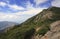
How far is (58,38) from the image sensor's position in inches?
3807

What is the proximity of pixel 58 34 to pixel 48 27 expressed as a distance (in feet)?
70.2

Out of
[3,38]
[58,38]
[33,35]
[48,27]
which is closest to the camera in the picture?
[58,38]

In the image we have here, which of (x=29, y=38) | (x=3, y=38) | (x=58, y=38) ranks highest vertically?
(x=58, y=38)

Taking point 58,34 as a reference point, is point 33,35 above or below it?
below

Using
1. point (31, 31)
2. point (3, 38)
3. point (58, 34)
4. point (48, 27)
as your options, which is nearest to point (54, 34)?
point (58, 34)

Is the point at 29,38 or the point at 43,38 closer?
the point at 43,38

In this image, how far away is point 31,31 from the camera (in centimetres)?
13875

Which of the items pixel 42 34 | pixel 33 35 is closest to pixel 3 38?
pixel 33 35

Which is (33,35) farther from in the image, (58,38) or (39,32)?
(58,38)

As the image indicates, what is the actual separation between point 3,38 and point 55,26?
263ft

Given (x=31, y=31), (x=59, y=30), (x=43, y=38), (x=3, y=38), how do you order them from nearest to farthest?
(x=59, y=30) → (x=43, y=38) → (x=31, y=31) → (x=3, y=38)

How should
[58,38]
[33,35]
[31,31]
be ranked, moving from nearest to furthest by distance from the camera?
1. [58,38]
2. [33,35]
3. [31,31]

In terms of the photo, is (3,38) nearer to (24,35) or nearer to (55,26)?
(24,35)

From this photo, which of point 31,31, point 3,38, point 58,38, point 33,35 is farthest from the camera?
point 3,38
